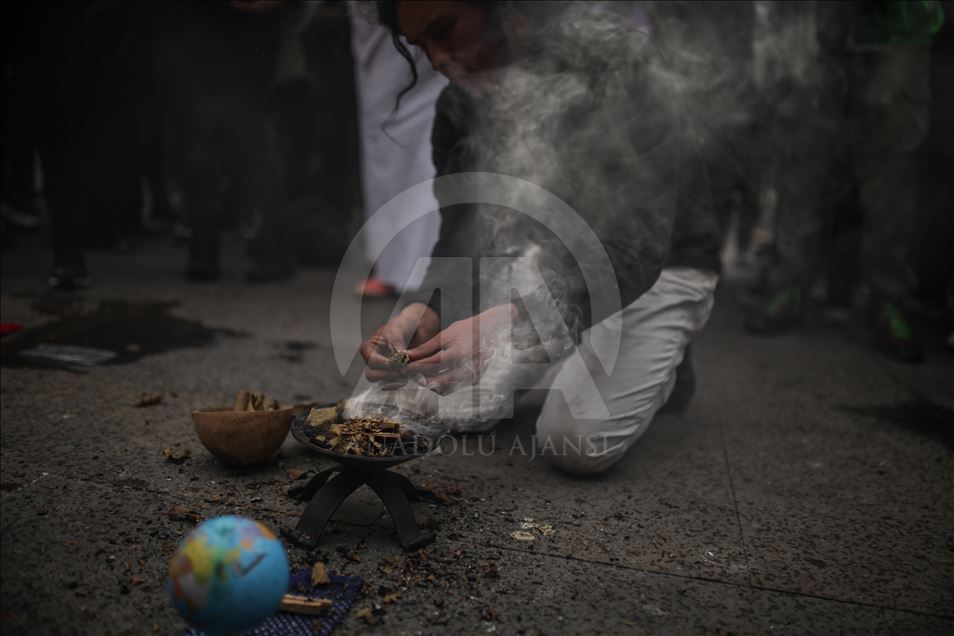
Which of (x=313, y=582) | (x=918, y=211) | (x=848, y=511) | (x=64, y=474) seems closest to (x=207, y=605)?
(x=313, y=582)

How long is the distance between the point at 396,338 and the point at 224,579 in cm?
119

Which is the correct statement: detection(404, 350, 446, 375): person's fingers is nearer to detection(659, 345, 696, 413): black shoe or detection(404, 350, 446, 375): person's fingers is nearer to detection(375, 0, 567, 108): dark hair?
detection(375, 0, 567, 108): dark hair

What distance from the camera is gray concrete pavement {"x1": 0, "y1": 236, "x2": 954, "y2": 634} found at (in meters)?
1.80

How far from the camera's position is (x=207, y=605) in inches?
55.1

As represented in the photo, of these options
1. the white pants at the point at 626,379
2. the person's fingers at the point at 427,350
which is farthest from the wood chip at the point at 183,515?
the white pants at the point at 626,379

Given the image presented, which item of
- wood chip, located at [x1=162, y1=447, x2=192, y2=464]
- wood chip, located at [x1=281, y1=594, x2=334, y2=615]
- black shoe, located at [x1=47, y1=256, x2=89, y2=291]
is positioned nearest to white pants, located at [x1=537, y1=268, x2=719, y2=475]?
wood chip, located at [x1=281, y1=594, x2=334, y2=615]

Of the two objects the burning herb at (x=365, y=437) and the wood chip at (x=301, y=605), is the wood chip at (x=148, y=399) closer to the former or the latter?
the burning herb at (x=365, y=437)

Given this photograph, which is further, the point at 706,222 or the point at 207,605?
the point at 706,222

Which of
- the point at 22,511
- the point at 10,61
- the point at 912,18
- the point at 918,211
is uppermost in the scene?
the point at 912,18

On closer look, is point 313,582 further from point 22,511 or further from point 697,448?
point 697,448

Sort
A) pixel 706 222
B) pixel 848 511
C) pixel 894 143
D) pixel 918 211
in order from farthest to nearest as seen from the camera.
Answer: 1. pixel 918 211
2. pixel 894 143
3. pixel 706 222
4. pixel 848 511

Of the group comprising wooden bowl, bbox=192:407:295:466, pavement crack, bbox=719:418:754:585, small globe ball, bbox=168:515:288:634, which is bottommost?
pavement crack, bbox=719:418:754:585

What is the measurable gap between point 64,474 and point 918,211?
5115mm

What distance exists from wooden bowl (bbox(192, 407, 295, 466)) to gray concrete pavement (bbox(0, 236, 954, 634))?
80mm
